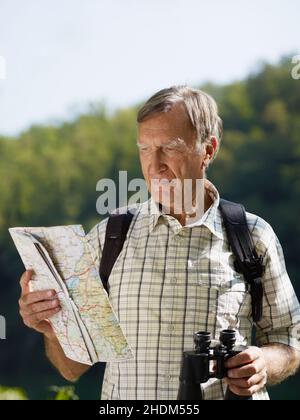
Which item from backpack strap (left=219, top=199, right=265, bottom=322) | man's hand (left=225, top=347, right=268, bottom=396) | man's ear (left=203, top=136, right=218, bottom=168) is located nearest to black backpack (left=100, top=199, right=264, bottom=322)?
backpack strap (left=219, top=199, right=265, bottom=322)

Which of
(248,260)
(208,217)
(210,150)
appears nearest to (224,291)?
(248,260)

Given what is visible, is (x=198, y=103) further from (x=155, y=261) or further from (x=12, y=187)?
(x=12, y=187)

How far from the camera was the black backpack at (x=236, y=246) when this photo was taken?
196 cm

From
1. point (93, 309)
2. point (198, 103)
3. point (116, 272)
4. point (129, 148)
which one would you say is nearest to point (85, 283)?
point (93, 309)

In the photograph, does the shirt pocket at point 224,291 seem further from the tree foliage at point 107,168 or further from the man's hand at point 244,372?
the tree foliage at point 107,168

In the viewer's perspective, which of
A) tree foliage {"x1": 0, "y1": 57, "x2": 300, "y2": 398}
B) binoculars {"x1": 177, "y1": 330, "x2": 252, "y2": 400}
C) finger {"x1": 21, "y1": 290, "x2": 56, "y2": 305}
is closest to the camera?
binoculars {"x1": 177, "y1": 330, "x2": 252, "y2": 400}

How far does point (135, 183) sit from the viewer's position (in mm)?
3061

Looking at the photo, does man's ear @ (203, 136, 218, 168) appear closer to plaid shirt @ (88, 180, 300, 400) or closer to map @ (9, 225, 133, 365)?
plaid shirt @ (88, 180, 300, 400)

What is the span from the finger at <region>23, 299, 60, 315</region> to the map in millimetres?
18

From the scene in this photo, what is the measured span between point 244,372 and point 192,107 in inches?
29.1

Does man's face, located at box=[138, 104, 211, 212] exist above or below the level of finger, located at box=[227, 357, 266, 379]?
above

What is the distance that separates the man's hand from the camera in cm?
172

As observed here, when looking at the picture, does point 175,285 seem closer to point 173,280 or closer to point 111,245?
point 173,280

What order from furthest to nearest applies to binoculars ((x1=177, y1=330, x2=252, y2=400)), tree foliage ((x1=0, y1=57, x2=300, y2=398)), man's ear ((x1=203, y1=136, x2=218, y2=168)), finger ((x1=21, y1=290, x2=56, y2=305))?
tree foliage ((x1=0, y1=57, x2=300, y2=398)) → man's ear ((x1=203, y1=136, x2=218, y2=168)) → finger ((x1=21, y1=290, x2=56, y2=305)) → binoculars ((x1=177, y1=330, x2=252, y2=400))
